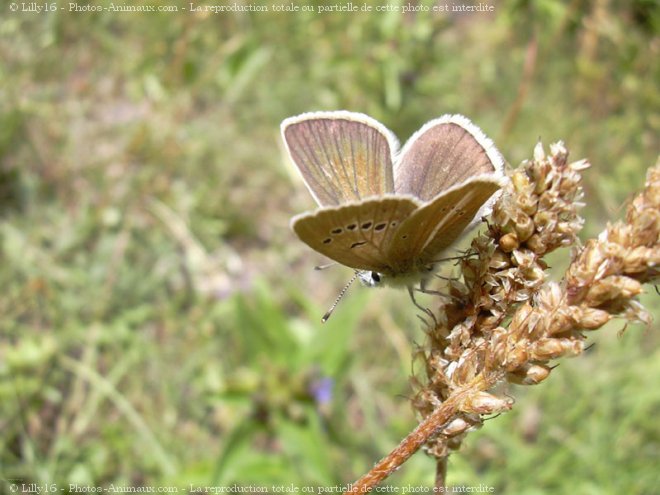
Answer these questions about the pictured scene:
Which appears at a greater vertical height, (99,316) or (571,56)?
(571,56)

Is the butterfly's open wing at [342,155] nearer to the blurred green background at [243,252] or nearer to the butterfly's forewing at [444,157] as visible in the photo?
the butterfly's forewing at [444,157]

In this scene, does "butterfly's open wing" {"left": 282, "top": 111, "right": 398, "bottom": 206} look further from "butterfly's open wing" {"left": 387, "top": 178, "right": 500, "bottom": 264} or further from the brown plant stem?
the brown plant stem

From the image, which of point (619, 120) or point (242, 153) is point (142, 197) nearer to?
point (242, 153)

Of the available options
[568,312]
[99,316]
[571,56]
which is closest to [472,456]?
[99,316]

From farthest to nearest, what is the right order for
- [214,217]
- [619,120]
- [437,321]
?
[619,120], [214,217], [437,321]

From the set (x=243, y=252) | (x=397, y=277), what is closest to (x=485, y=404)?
(x=397, y=277)

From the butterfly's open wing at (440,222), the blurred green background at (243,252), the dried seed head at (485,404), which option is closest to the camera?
the dried seed head at (485,404)

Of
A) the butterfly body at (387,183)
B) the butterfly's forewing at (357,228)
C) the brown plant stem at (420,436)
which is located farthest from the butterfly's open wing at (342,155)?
the brown plant stem at (420,436)
